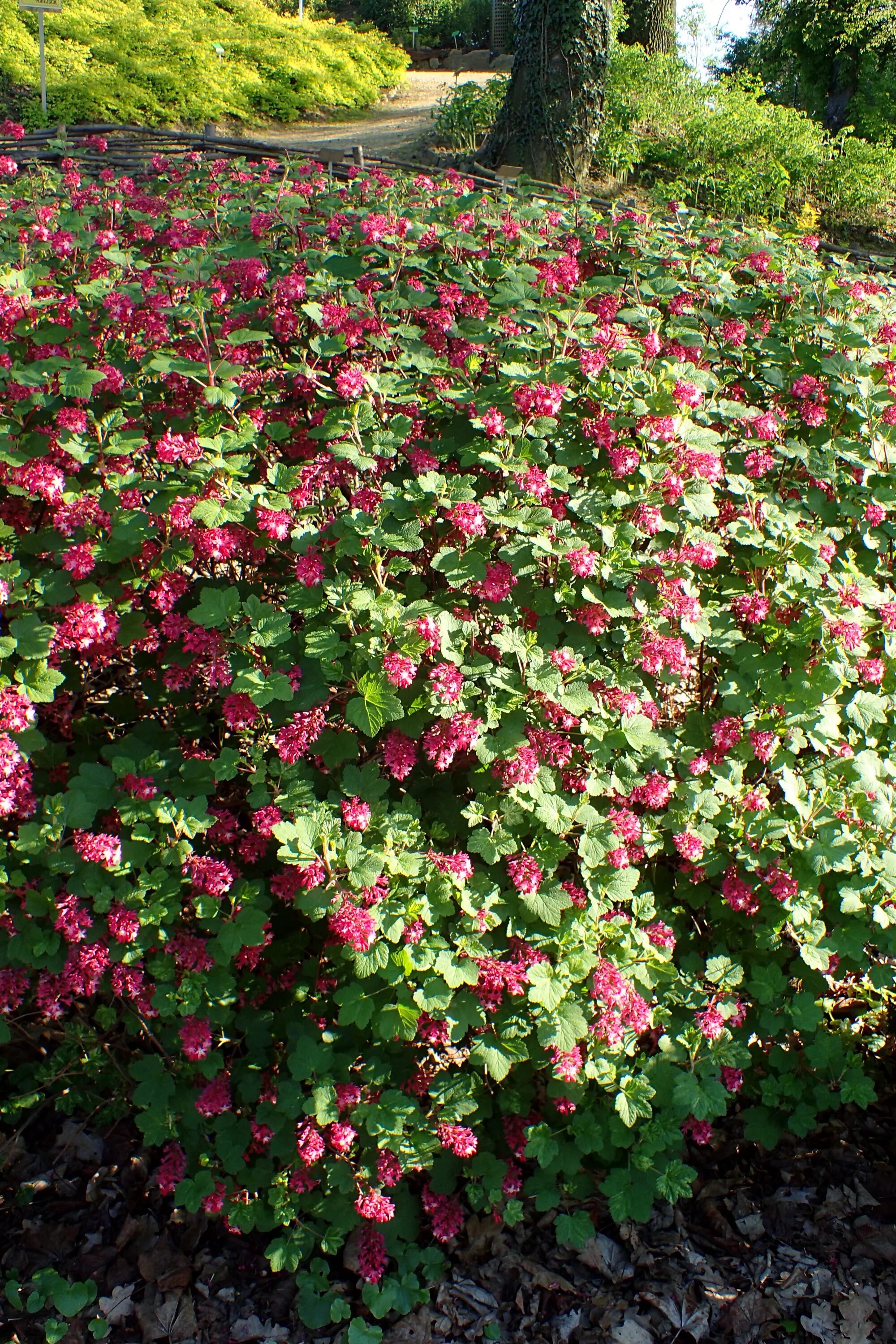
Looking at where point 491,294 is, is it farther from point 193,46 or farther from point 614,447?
point 193,46

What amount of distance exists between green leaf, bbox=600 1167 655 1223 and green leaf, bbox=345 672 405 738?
1.16 m

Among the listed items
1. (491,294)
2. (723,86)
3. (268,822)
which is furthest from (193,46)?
(268,822)

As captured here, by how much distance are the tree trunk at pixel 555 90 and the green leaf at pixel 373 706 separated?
10.6 metres

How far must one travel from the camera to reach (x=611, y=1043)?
2086 mm

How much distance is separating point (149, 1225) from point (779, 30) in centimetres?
1904

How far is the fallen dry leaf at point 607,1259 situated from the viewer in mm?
2387

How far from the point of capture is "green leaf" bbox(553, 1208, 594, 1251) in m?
2.24

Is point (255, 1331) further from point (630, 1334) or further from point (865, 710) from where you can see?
point (865, 710)

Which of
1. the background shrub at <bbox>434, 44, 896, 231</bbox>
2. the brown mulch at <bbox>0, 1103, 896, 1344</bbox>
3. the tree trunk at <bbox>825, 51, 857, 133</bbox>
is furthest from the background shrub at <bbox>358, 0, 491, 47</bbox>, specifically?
the brown mulch at <bbox>0, 1103, 896, 1344</bbox>

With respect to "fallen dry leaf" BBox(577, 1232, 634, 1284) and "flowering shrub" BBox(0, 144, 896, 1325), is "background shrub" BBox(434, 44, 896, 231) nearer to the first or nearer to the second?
"flowering shrub" BBox(0, 144, 896, 1325)

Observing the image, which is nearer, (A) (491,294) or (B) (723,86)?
(A) (491,294)

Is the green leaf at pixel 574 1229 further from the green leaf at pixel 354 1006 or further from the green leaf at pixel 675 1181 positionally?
the green leaf at pixel 354 1006

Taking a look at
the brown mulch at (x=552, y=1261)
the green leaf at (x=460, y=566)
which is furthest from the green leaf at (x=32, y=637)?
the brown mulch at (x=552, y=1261)

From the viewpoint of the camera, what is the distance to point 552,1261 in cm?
243
